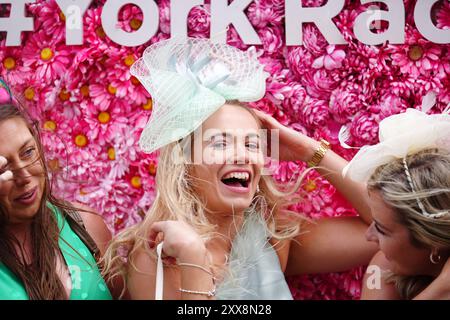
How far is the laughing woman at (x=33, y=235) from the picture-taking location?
1.68 m

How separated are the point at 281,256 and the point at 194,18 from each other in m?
0.76

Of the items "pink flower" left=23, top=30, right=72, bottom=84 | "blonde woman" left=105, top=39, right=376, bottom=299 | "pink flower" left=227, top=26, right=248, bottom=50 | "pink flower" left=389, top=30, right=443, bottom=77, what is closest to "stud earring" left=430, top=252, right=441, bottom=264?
"blonde woman" left=105, top=39, right=376, bottom=299

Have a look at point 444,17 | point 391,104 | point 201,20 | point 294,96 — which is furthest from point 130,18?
point 444,17

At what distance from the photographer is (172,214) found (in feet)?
5.69

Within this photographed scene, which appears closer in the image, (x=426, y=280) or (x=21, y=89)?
(x=426, y=280)

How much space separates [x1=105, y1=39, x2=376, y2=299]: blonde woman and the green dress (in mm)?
54

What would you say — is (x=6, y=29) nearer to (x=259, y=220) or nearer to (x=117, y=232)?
(x=117, y=232)

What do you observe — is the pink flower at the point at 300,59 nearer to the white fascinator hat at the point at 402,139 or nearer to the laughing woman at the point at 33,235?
the white fascinator hat at the point at 402,139

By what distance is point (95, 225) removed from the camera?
187 centimetres

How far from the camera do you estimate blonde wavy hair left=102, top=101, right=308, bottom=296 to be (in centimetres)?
175

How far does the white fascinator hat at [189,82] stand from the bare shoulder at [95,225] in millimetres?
273

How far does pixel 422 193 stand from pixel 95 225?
37.1 inches

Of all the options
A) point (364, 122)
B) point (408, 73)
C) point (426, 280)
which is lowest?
point (426, 280)

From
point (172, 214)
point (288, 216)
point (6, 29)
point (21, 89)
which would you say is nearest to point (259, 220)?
point (288, 216)
